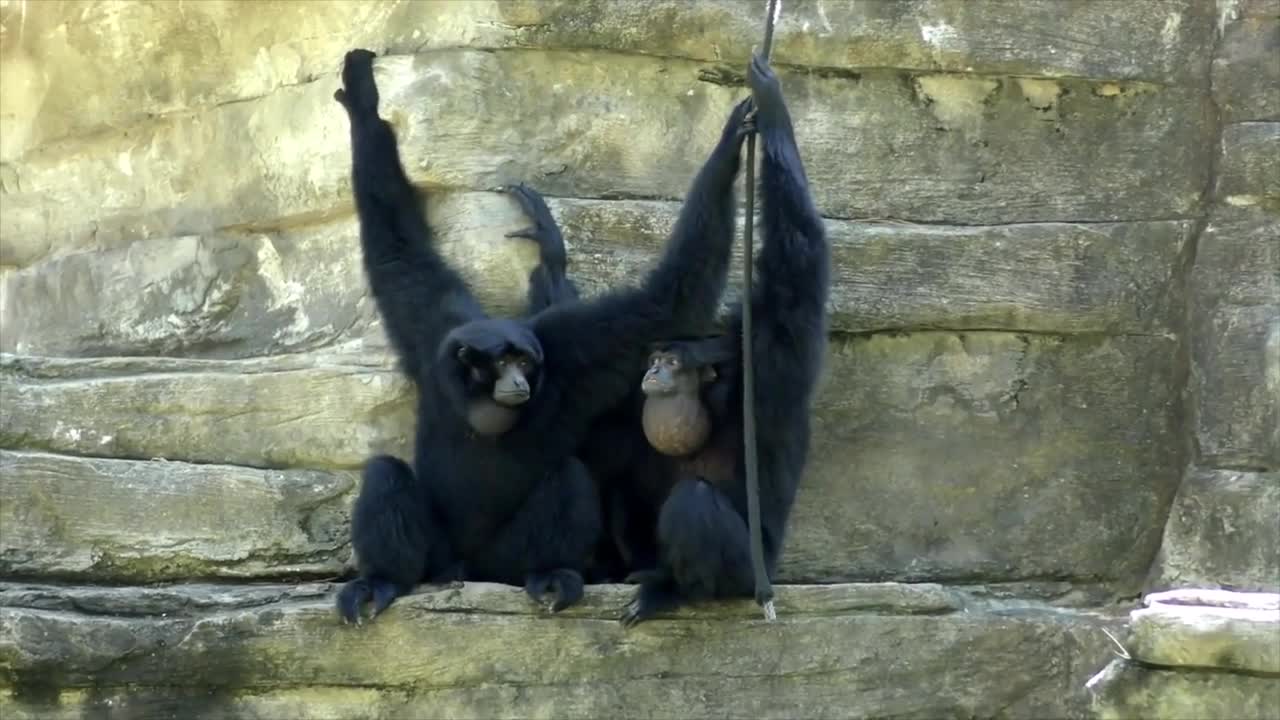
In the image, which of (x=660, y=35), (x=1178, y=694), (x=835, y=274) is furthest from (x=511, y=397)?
(x=1178, y=694)

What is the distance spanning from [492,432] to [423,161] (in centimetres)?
149

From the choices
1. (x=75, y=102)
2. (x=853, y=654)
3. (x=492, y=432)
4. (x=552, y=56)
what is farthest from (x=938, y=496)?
(x=75, y=102)

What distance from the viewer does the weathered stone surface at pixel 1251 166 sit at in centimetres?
850

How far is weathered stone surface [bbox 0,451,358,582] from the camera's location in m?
7.83

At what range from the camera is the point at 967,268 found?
27.8 ft

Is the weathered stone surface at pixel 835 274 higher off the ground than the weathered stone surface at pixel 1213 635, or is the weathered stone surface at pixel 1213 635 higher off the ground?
the weathered stone surface at pixel 835 274

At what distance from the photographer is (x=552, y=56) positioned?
8602 millimetres

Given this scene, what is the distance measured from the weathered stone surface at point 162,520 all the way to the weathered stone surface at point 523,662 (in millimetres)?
689

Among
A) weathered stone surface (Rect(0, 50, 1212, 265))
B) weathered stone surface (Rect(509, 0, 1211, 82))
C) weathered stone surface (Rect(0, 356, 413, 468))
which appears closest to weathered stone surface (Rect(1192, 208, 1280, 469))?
weathered stone surface (Rect(0, 50, 1212, 265))

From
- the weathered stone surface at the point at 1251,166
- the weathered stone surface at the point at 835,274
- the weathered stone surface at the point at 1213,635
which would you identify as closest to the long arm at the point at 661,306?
the weathered stone surface at the point at 835,274

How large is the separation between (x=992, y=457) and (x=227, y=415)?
3611 mm

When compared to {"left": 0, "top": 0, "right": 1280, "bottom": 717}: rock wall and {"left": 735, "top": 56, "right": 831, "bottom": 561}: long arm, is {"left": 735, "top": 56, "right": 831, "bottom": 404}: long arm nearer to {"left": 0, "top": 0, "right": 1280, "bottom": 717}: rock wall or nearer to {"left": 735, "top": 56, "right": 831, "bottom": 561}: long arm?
{"left": 735, "top": 56, "right": 831, "bottom": 561}: long arm

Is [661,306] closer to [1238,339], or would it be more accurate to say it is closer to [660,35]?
[660,35]

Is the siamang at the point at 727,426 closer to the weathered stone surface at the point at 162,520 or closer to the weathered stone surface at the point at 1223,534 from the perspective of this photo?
the weathered stone surface at the point at 162,520
